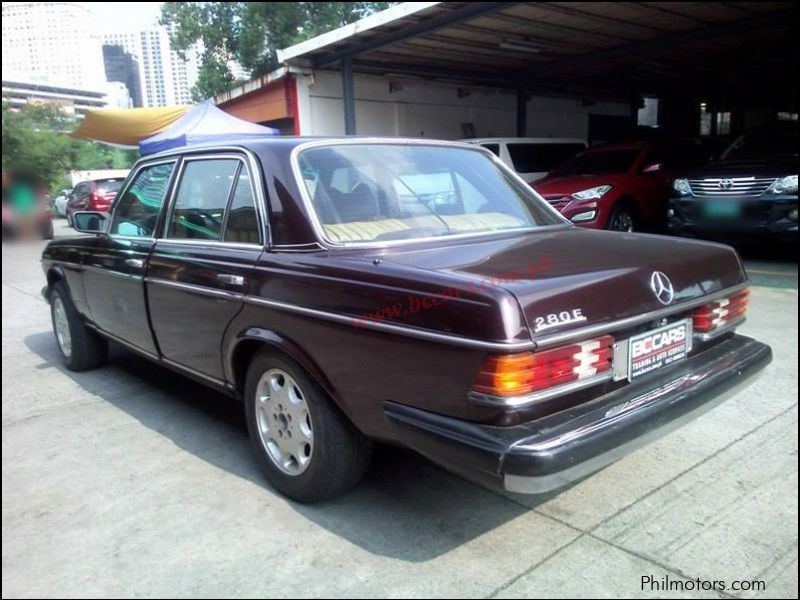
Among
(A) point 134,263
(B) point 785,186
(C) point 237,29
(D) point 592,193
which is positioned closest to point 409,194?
(A) point 134,263

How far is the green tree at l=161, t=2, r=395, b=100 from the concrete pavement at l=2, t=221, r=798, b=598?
4647 millimetres

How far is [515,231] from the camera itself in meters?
3.16

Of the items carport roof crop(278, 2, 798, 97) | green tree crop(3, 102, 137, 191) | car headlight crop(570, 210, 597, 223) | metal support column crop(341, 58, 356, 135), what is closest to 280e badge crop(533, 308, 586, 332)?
green tree crop(3, 102, 137, 191)

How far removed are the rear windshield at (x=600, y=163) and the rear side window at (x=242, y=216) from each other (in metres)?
7.65

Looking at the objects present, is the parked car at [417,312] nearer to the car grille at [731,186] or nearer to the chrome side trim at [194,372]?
the chrome side trim at [194,372]

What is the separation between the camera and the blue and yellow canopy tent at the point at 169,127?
12156mm

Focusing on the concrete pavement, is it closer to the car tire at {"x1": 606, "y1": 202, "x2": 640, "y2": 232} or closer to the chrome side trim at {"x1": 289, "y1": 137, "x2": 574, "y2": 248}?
the chrome side trim at {"x1": 289, "y1": 137, "x2": 574, "y2": 248}

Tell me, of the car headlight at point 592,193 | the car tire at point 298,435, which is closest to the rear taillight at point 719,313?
the car tire at point 298,435

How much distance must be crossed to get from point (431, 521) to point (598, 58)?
12.1m

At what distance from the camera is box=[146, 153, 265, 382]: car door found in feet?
9.93

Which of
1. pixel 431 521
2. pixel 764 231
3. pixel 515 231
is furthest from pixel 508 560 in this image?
pixel 764 231

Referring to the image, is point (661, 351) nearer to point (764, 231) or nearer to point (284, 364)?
point (284, 364)

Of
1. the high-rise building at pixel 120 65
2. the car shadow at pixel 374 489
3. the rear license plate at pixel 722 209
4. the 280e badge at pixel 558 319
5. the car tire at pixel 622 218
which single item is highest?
the high-rise building at pixel 120 65

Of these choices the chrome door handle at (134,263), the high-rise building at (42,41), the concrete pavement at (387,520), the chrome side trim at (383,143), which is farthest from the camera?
the high-rise building at (42,41)
